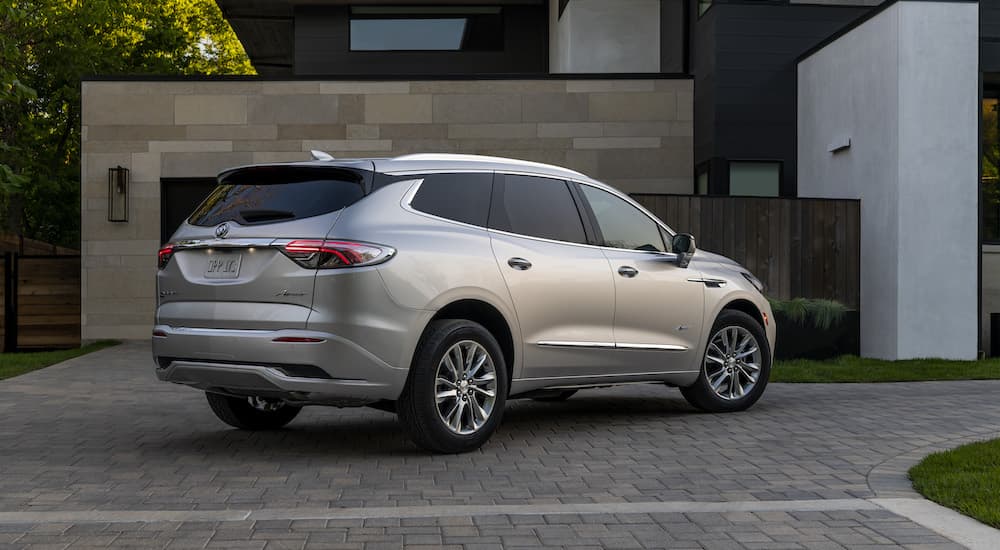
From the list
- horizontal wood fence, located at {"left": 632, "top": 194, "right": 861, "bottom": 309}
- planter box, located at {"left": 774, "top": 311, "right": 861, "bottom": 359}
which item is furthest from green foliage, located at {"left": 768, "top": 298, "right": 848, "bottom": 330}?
horizontal wood fence, located at {"left": 632, "top": 194, "right": 861, "bottom": 309}

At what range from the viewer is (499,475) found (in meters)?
6.86

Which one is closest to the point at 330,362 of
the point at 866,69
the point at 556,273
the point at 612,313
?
the point at 556,273

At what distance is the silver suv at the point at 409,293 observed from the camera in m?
7.04

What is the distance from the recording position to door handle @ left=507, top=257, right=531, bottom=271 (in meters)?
7.93

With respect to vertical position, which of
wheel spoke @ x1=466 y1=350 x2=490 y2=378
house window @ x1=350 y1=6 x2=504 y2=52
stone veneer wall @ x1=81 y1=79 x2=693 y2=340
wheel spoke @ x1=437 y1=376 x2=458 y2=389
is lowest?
wheel spoke @ x1=437 y1=376 x2=458 y2=389

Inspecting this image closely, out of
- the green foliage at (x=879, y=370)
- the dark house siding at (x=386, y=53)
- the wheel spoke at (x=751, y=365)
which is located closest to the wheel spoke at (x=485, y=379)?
the wheel spoke at (x=751, y=365)

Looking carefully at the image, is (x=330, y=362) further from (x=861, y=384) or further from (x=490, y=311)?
(x=861, y=384)

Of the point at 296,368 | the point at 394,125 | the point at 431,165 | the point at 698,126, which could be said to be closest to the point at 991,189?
the point at 698,126

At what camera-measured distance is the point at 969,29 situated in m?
14.7

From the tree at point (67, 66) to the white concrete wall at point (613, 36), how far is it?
1234cm

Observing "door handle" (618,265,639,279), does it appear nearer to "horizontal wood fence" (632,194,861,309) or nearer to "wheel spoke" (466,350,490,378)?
"wheel spoke" (466,350,490,378)

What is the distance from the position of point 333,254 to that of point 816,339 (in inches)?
350

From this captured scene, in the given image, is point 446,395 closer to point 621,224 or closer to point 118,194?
point 621,224

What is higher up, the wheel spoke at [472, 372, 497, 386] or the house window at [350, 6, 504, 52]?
the house window at [350, 6, 504, 52]
